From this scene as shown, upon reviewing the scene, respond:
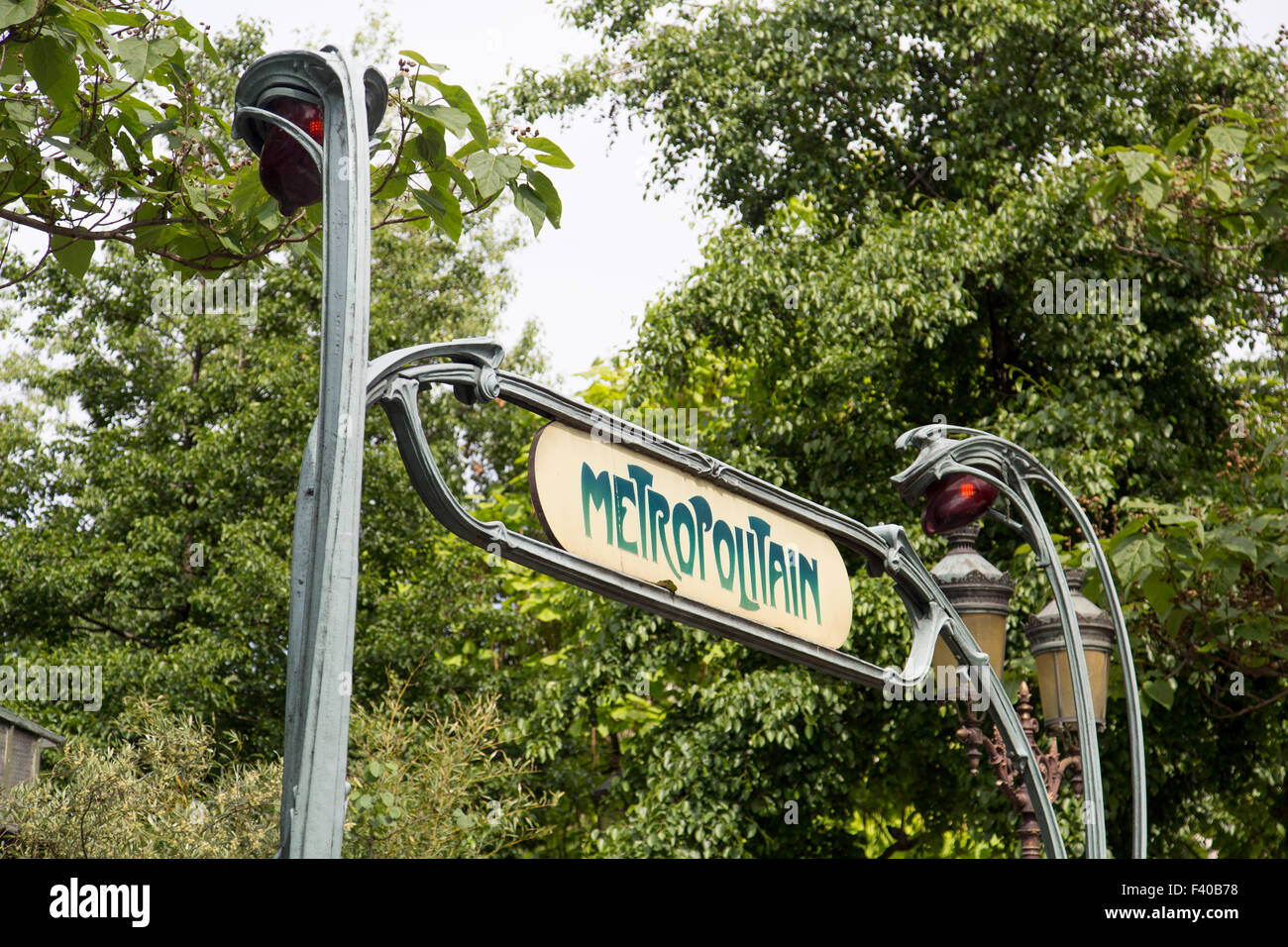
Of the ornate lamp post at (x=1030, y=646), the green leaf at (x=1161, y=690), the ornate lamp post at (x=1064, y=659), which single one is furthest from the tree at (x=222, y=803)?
the ornate lamp post at (x=1064, y=659)

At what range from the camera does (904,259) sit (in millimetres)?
12555

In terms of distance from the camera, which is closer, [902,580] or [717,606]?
[717,606]

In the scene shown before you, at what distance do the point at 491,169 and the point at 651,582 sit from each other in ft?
4.58

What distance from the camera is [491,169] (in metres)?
4.16

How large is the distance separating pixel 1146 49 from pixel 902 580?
11.4m

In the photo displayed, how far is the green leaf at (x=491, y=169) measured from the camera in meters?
4.12

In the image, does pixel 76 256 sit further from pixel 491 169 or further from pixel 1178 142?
pixel 1178 142

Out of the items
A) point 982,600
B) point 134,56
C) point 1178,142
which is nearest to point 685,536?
point 982,600

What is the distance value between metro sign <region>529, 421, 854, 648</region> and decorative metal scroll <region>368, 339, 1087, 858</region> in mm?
40

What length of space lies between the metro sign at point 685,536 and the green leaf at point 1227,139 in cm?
480

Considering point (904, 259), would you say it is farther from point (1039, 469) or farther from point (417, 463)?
point (417, 463)

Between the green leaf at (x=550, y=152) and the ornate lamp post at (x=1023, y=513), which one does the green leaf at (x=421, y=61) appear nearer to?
the green leaf at (x=550, y=152)

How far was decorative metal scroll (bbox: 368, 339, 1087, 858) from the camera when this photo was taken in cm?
323
